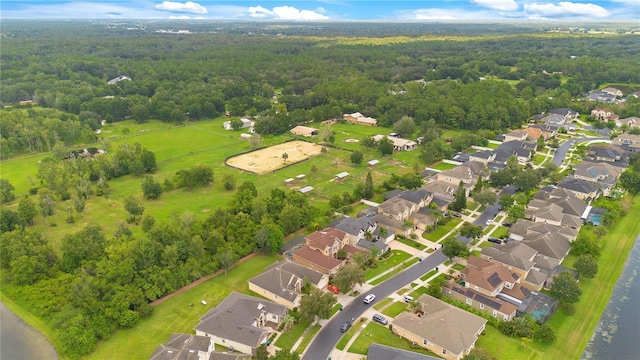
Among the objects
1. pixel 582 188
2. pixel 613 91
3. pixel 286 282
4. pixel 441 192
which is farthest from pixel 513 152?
pixel 613 91

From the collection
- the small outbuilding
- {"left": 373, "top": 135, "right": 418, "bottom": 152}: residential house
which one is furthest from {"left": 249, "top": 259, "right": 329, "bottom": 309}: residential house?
the small outbuilding

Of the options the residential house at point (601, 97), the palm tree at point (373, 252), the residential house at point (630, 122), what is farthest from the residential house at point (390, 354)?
the residential house at point (601, 97)

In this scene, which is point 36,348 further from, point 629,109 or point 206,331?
point 629,109

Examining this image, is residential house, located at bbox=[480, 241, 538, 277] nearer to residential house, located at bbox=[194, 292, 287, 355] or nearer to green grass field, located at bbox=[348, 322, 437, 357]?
green grass field, located at bbox=[348, 322, 437, 357]

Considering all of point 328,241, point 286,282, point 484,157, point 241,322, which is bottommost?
point 241,322

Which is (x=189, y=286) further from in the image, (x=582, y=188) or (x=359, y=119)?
(x=359, y=119)

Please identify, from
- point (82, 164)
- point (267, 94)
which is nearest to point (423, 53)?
point (267, 94)

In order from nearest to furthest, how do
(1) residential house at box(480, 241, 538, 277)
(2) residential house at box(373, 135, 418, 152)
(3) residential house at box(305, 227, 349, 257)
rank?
(1) residential house at box(480, 241, 538, 277)
(3) residential house at box(305, 227, 349, 257)
(2) residential house at box(373, 135, 418, 152)
